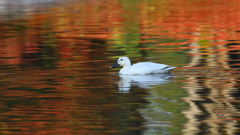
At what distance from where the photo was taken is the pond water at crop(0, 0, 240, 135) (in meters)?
7.81

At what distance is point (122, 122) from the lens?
7.83 m

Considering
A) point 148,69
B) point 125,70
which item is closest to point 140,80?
point 148,69

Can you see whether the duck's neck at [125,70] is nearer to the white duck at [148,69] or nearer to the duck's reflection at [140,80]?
the white duck at [148,69]

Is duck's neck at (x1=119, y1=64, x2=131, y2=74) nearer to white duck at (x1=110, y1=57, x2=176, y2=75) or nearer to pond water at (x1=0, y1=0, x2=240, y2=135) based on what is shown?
white duck at (x1=110, y1=57, x2=176, y2=75)

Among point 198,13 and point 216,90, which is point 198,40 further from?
point 198,13

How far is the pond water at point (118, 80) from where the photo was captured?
25.6 ft

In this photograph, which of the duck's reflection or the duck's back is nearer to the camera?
the duck's reflection

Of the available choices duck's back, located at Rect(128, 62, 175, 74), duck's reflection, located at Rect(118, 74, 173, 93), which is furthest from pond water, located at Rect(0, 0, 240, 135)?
duck's back, located at Rect(128, 62, 175, 74)

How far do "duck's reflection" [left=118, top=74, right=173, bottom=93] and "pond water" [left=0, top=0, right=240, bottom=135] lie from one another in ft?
0.07

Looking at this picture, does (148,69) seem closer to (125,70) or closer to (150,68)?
(150,68)

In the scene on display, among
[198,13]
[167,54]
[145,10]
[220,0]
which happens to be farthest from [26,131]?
[220,0]

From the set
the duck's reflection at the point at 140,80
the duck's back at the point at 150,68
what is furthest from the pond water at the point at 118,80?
the duck's back at the point at 150,68

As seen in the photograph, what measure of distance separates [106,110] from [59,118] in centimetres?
80

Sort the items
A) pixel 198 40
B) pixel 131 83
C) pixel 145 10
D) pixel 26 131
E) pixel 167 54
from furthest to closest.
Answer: pixel 145 10
pixel 198 40
pixel 167 54
pixel 131 83
pixel 26 131
